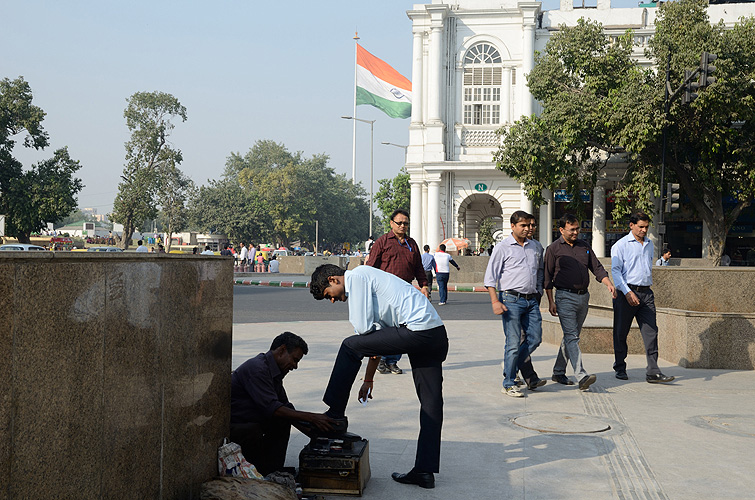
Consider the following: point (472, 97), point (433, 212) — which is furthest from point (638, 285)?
point (472, 97)

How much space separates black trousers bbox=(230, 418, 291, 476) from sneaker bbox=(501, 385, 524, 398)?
11.0 feet

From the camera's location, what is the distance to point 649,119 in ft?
90.9

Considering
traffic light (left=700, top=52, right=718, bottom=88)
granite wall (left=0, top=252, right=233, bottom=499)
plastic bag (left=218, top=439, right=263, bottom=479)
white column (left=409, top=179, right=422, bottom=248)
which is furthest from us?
white column (left=409, top=179, right=422, bottom=248)

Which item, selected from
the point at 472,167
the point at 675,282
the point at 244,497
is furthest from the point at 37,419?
the point at 472,167

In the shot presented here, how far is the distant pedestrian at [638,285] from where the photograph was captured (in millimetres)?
8273

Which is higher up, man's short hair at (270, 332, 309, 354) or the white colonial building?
the white colonial building

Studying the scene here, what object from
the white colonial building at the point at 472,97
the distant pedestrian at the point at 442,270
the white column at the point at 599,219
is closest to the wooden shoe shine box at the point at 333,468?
the distant pedestrian at the point at 442,270

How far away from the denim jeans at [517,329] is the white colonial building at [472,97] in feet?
108

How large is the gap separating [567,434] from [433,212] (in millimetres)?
35155

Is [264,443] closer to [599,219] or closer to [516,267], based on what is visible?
[516,267]

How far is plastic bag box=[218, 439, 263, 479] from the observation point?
430 cm

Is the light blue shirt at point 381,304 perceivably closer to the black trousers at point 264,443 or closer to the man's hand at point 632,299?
the black trousers at point 264,443

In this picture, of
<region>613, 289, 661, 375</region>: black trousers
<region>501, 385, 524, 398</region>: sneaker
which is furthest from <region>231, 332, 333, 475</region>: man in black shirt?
<region>613, 289, 661, 375</region>: black trousers

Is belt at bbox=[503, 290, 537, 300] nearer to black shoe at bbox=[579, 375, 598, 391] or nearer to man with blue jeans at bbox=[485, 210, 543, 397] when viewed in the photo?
man with blue jeans at bbox=[485, 210, 543, 397]
